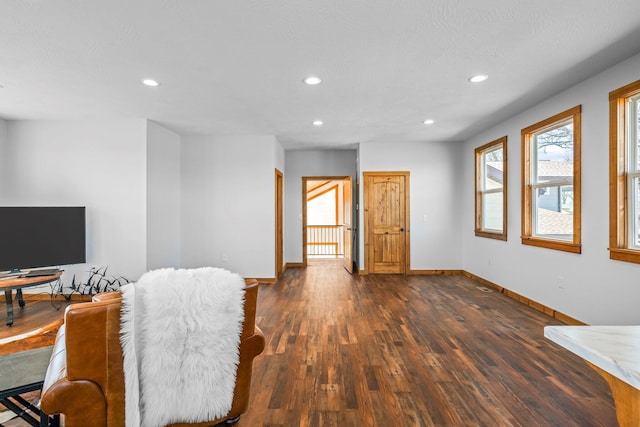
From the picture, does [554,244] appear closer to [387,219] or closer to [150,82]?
[387,219]

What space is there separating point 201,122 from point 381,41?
323 centimetres

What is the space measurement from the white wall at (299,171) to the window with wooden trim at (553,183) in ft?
11.9

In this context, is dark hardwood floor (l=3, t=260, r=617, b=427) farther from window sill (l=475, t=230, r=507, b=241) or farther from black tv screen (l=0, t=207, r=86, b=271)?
window sill (l=475, t=230, r=507, b=241)

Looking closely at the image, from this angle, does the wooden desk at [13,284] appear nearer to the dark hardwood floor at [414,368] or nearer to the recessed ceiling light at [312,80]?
the dark hardwood floor at [414,368]

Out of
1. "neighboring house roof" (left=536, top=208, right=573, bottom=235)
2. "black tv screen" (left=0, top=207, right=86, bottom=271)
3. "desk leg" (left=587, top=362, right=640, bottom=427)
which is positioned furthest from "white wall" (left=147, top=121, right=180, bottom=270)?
"neighboring house roof" (left=536, top=208, right=573, bottom=235)

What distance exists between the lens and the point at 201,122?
488 cm

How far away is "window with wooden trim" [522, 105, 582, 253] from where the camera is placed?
348 cm

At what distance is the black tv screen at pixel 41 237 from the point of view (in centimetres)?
389

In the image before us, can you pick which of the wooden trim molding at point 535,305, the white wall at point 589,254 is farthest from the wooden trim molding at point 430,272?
the white wall at point 589,254

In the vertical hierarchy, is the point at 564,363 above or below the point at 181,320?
below

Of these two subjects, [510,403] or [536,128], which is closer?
[510,403]

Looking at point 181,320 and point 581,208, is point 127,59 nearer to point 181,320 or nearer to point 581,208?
point 181,320

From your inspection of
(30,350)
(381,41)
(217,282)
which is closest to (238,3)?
(381,41)

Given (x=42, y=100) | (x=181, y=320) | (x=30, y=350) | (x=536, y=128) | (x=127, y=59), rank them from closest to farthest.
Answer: (x=181, y=320), (x=30, y=350), (x=127, y=59), (x=42, y=100), (x=536, y=128)
